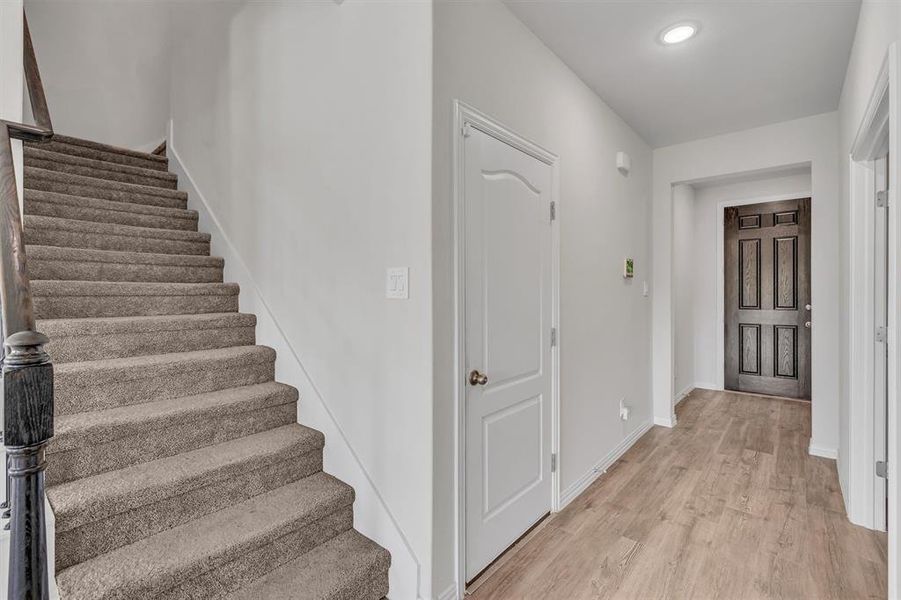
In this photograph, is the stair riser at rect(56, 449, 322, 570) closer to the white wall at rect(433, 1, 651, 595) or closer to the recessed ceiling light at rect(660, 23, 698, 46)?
the white wall at rect(433, 1, 651, 595)

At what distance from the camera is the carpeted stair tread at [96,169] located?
3.18 meters

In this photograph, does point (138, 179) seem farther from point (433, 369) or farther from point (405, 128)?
point (433, 369)

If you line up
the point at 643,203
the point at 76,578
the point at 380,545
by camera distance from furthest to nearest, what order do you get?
the point at 643,203 < the point at 380,545 < the point at 76,578

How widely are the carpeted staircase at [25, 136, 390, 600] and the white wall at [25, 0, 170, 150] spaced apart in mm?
2234

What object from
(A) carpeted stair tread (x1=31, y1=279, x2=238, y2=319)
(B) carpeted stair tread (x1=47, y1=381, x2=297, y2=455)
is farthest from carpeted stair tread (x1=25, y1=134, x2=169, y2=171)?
(B) carpeted stair tread (x1=47, y1=381, x2=297, y2=455)

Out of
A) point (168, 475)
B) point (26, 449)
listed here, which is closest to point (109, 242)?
point (168, 475)

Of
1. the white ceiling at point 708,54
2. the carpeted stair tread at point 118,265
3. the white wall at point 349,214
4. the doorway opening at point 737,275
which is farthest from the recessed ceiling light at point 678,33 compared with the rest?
the carpeted stair tread at point 118,265

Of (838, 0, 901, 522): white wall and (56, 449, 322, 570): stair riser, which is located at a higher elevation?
(838, 0, 901, 522): white wall

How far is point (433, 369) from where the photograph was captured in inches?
66.0

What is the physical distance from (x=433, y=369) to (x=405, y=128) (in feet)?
3.11

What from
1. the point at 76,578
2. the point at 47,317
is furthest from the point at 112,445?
the point at 47,317

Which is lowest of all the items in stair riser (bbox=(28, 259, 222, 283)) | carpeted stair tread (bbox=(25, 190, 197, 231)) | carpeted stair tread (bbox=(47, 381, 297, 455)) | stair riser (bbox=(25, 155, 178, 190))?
carpeted stair tread (bbox=(47, 381, 297, 455))

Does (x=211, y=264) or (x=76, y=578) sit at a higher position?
(x=211, y=264)

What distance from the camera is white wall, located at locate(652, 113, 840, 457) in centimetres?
332
